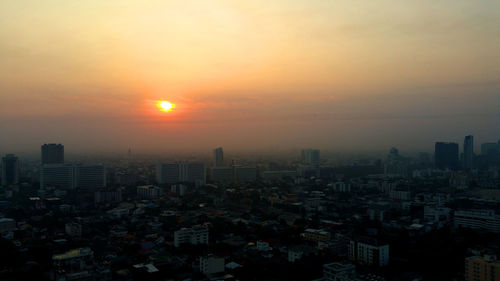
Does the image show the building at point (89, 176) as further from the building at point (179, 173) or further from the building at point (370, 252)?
the building at point (370, 252)

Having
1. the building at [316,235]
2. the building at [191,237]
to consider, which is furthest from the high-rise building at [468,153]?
the building at [191,237]

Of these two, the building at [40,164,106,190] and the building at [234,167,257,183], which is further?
the building at [234,167,257,183]

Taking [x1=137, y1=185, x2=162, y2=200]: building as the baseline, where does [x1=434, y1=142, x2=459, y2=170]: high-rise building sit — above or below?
above

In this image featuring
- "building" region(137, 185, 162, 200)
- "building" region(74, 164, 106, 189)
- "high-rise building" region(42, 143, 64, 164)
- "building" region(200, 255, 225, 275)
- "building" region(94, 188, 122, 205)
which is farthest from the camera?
"high-rise building" region(42, 143, 64, 164)

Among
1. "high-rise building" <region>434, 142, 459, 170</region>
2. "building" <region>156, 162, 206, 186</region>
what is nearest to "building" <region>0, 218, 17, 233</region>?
"building" <region>156, 162, 206, 186</region>

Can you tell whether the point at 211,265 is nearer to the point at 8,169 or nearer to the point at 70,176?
the point at 70,176

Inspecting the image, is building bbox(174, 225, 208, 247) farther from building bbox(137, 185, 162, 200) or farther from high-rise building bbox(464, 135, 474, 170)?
high-rise building bbox(464, 135, 474, 170)
